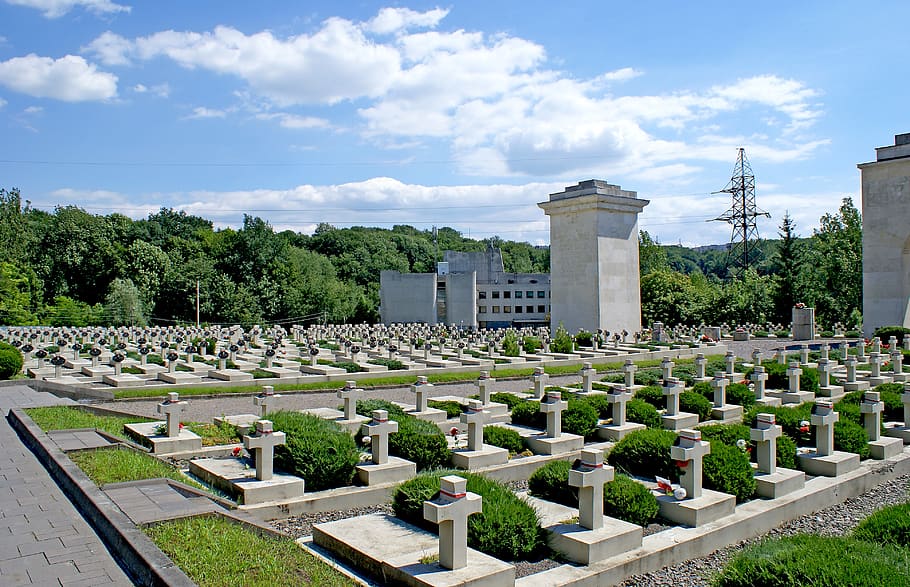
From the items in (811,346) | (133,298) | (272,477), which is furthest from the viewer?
(133,298)

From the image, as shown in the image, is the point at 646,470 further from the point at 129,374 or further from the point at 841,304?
the point at 841,304

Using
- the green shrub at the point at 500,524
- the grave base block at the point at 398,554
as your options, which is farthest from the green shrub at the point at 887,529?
the grave base block at the point at 398,554

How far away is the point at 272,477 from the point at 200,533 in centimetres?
195

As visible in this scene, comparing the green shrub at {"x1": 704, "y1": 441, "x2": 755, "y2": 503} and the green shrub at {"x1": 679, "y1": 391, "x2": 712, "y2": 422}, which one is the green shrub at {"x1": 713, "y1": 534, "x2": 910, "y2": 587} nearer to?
the green shrub at {"x1": 704, "y1": 441, "x2": 755, "y2": 503}

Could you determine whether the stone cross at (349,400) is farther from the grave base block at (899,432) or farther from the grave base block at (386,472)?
the grave base block at (899,432)

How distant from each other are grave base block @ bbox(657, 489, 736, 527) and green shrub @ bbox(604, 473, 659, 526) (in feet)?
0.84

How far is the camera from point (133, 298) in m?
48.9

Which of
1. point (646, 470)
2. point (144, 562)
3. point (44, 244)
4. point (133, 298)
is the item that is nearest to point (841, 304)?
point (646, 470)

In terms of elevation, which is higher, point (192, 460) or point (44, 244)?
point (44, 244)

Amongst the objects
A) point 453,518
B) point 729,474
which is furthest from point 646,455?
point 453,518

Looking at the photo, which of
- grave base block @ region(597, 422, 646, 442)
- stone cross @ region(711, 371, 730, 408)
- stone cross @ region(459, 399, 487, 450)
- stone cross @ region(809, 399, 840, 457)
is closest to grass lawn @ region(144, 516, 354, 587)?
stone cross @ region(459, 399, 487, 450)

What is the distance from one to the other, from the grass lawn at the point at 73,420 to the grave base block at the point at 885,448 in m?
11.1

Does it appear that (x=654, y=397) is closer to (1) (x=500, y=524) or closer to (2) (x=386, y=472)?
(2) (x=386, y=472)

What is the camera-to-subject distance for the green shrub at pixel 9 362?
58.1ft
